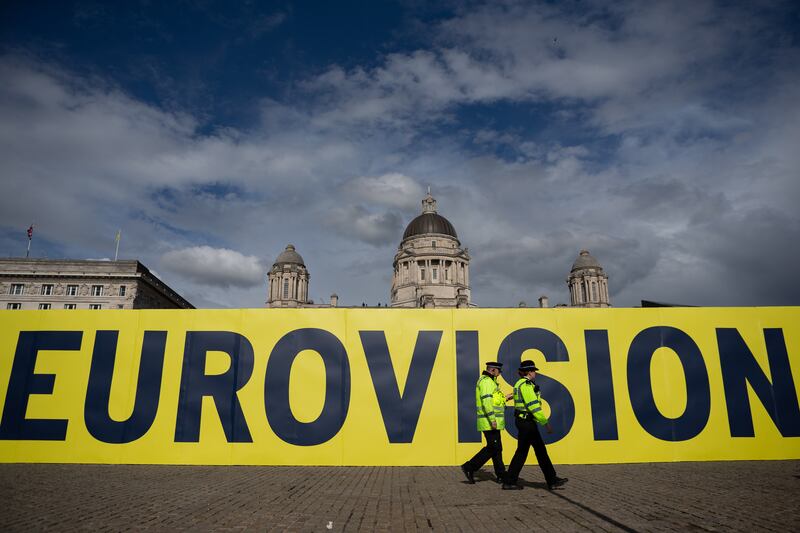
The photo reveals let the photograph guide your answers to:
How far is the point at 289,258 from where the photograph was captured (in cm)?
7850

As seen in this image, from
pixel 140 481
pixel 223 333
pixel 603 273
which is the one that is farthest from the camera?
pixel 603 273

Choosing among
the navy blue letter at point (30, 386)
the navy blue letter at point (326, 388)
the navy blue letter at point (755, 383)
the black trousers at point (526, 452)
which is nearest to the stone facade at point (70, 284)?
the navy blue letter at point (30, 386)

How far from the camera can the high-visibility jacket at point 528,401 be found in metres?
8.70

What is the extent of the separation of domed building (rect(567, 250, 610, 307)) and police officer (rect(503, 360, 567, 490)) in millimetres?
78115

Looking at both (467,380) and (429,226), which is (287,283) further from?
(467,380)

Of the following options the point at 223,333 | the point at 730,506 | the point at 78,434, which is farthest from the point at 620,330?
the point at 78,434

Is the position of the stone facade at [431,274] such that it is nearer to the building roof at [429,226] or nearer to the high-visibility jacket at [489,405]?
the building roof at [429,226]

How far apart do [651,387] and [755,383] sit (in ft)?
8.57

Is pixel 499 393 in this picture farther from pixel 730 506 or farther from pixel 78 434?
pixel 78 434

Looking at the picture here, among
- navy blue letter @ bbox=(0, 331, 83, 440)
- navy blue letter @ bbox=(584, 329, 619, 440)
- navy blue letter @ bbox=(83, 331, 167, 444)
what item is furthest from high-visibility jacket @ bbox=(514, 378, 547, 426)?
navy blue letter @ bbox=(0, 331, 83, 440)

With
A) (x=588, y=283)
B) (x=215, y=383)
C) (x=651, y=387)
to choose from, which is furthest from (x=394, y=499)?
(x=588, y=283)

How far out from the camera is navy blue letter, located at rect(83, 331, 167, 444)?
11.9 m

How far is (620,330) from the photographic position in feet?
40.4

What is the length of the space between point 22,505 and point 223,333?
5620mm
